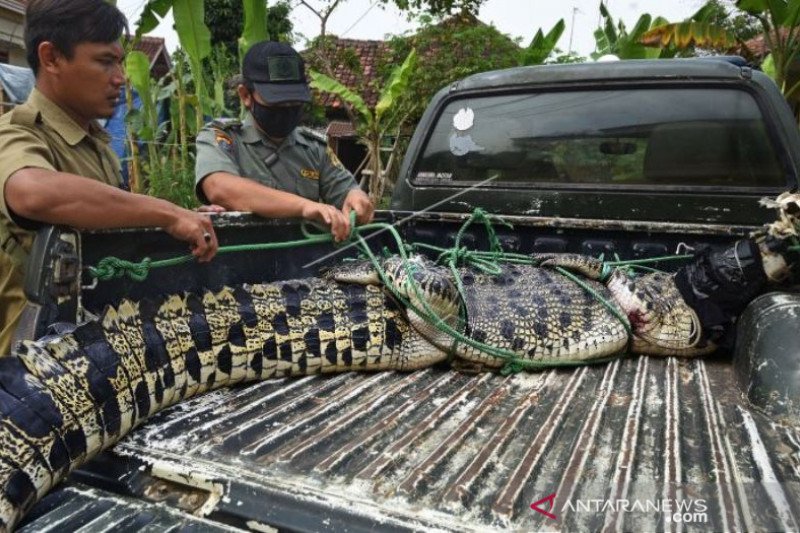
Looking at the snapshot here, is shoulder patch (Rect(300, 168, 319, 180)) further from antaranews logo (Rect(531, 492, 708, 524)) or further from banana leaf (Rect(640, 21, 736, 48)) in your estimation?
Result: banana leaf (Rect(640, 21, 736, 48))

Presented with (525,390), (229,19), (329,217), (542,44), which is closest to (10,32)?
(229,19)

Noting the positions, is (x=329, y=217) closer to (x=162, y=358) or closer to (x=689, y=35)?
(x=162, y=358)

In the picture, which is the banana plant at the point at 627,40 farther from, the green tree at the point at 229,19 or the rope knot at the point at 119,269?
the green tree at the point at 229,19

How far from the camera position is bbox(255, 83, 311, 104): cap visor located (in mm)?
2785

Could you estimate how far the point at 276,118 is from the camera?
2932 millimetres

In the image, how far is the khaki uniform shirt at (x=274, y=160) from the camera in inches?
108

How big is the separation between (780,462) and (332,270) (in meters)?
1.64

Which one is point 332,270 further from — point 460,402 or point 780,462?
point 780,462

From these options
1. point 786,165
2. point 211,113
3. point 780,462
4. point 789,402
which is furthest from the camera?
point 211,113

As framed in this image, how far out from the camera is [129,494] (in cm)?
134

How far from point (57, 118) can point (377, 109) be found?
8359 millimetres

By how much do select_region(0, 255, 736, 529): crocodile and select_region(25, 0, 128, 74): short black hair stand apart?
2.83 feet

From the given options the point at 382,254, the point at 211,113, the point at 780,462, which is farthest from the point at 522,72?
the point at 211,113

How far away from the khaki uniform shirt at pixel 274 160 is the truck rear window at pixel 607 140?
0.50 m
